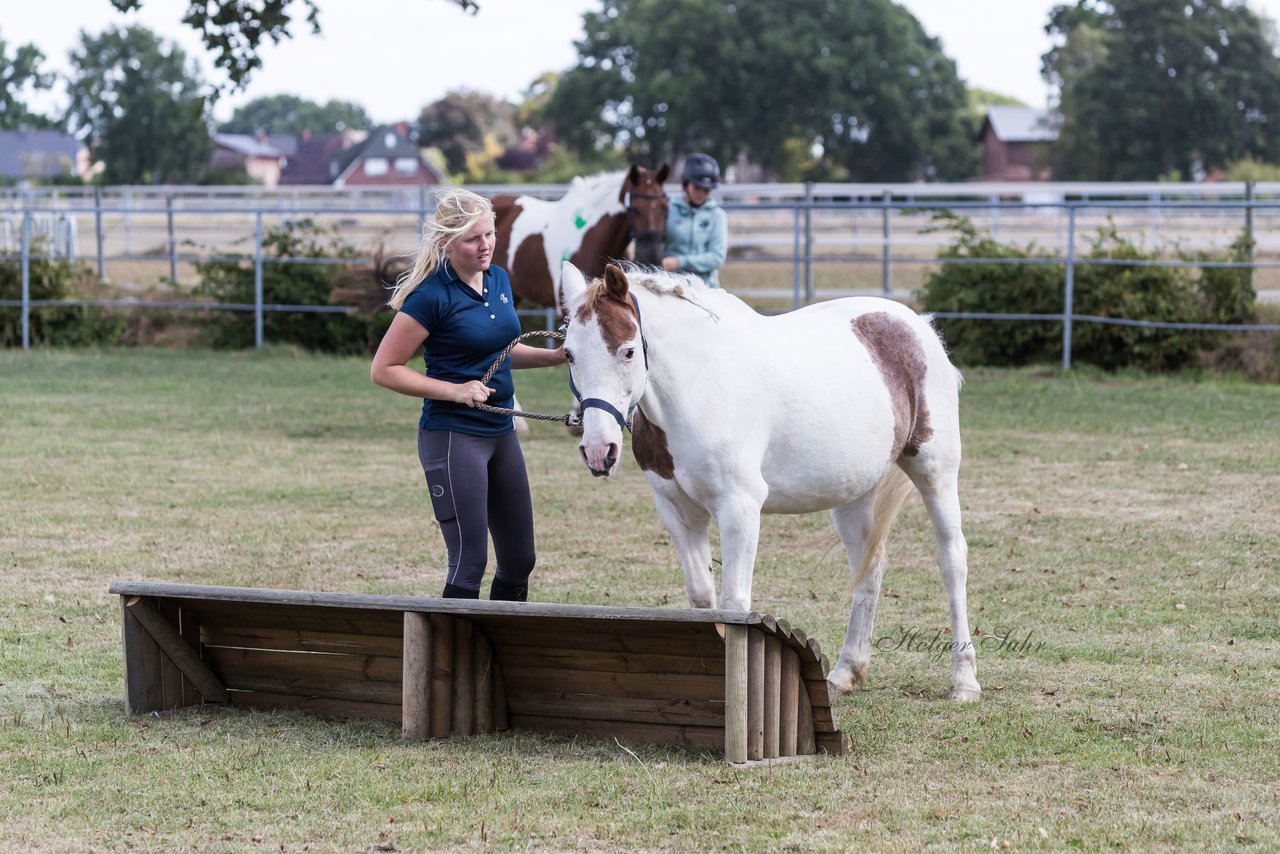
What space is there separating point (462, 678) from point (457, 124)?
89798 millimetres

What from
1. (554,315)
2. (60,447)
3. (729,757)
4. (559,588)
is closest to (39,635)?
(559,588)

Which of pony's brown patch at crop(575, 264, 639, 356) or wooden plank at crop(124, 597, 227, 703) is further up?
pony's brown patch at crop(575, 264, 639, 356)

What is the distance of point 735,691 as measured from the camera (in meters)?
4.50

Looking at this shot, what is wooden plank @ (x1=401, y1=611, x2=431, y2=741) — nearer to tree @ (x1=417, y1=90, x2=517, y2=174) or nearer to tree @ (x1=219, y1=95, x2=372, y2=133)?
tree @ (x1=417, y1=90, x2=517, y2=174)

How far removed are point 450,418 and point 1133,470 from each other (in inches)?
255

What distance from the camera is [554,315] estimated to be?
655 inches

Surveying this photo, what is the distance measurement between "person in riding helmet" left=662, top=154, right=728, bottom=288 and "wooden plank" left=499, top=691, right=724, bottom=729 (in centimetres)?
566

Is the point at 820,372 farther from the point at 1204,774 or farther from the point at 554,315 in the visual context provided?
the point at 554,315

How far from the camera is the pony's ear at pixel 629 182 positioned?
36.8 ft

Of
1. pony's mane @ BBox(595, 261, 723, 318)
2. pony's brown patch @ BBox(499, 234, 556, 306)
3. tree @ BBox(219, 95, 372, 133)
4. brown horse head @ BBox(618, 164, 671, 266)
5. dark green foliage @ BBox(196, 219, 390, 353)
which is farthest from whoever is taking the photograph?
tree @ BBox(219, 95, 372, 133)

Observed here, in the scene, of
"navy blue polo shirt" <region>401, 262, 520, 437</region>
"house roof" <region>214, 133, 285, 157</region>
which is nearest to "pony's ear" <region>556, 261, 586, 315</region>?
"navy blue polo shirt" <region>401, 262, 520, 437</region>

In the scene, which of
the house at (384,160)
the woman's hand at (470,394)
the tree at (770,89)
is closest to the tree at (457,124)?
the house at (384,160)

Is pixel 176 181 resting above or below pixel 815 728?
above

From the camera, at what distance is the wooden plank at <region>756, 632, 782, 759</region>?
4.57 metres
